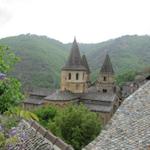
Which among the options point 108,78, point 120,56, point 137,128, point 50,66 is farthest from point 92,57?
point 137,128

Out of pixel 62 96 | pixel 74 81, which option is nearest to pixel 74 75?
pixel 74 81

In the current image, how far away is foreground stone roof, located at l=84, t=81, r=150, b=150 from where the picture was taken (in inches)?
269

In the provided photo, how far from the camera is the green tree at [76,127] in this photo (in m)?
27.5

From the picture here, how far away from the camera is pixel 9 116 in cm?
398

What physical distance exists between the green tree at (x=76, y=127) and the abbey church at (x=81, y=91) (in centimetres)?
1434

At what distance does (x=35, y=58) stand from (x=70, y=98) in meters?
89.0

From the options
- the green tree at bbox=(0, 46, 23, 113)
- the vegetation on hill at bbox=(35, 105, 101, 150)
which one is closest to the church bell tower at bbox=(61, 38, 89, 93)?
the vegetation on hill at bbox=(35, 105, 101, 150)

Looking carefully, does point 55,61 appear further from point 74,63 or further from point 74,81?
point 74,81

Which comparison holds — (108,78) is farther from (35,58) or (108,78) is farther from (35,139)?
(35,58)

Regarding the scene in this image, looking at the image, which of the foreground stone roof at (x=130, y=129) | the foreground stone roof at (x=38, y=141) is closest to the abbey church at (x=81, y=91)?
the foreground stone roof at (x=130, y=129)

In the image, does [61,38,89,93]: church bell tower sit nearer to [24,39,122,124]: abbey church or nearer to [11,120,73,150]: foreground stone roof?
[24,39,122,124]: abbey church

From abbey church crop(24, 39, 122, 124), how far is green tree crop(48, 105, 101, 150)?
14345 mm

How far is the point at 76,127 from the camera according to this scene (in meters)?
28.2

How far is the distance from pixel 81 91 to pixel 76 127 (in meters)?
21.9
